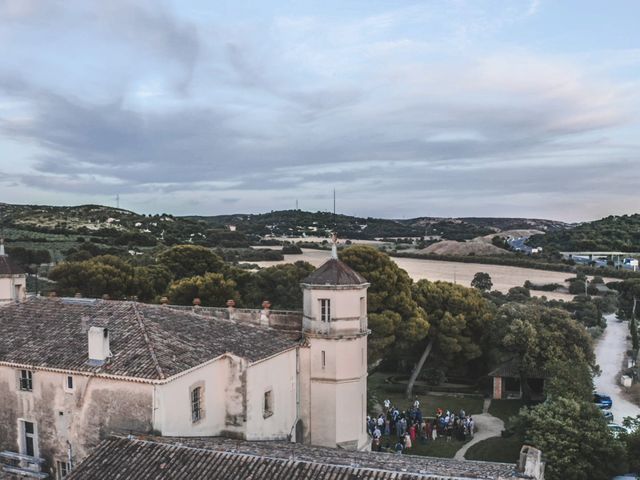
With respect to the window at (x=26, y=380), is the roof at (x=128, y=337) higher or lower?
higher

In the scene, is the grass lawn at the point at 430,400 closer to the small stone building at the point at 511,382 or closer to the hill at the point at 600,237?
the small stone building at the point at 511,382

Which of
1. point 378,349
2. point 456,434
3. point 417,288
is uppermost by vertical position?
point 417,288

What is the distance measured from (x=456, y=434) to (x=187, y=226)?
11185 centimetres

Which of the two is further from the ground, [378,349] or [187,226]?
[187,226]

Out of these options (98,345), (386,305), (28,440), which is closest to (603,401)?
(386,305)

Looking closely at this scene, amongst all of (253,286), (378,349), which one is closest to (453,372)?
(378,349)

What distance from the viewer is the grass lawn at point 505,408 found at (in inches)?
1491

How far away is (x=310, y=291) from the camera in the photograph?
27656 millimetres

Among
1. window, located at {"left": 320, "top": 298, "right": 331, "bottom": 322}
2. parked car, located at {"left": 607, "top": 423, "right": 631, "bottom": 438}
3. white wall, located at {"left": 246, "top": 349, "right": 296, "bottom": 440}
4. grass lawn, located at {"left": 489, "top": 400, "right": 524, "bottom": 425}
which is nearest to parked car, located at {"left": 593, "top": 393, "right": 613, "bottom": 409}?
parked car, located at {"left": 607, "top": 423, "right": 631, "bottom": 438}

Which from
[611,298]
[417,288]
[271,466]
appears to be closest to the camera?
[271,466]

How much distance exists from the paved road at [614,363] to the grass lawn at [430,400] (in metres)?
8.44

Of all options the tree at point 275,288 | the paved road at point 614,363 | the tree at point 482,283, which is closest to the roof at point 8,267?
the tree at point 275,288

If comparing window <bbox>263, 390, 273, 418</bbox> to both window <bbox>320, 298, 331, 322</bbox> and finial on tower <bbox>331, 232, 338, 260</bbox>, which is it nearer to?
window <bbox>320, 298, 331, 322</bbox>

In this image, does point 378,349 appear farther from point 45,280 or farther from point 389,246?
point 389,246
